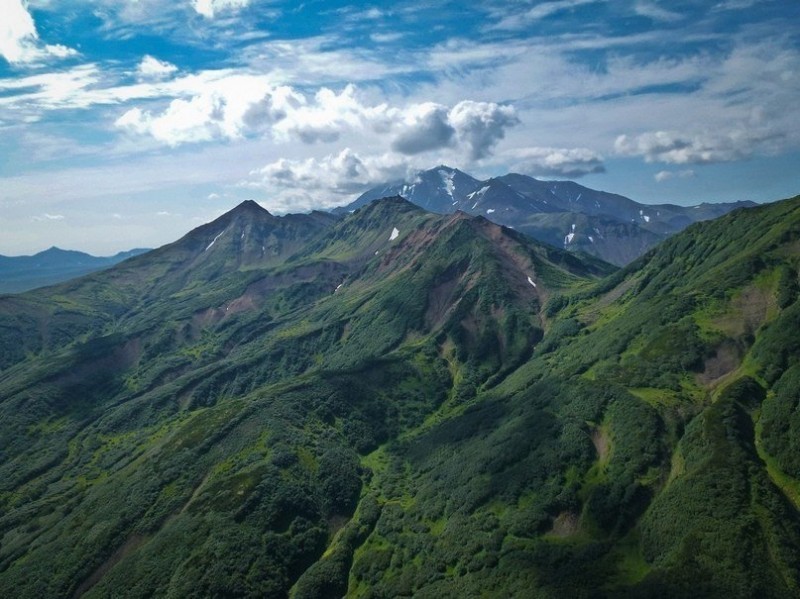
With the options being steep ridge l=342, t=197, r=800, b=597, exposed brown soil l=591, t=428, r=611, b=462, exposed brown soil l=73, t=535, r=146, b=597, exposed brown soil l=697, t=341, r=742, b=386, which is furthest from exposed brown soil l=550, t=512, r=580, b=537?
exposed brown soil l=73, t=535, r=146, b=597

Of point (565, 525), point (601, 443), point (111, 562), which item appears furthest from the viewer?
point (601, 443)

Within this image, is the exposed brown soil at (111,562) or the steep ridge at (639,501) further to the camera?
the exposed brown soil at (111,562)

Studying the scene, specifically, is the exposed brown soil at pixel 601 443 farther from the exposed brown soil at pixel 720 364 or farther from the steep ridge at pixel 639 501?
the exposed brown soil at pixel 720 364

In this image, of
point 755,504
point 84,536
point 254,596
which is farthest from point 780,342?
point 84,536

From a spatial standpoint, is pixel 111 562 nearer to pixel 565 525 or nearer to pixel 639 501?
pixel 565 525

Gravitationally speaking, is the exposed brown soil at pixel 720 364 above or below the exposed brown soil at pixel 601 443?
above

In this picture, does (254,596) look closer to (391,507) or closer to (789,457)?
(391,507)

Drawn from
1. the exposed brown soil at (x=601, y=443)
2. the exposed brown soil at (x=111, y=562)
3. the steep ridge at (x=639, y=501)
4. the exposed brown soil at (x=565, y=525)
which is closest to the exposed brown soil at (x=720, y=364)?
the steep ridge at (x=639, y=501)

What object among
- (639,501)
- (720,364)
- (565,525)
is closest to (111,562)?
(565,525)

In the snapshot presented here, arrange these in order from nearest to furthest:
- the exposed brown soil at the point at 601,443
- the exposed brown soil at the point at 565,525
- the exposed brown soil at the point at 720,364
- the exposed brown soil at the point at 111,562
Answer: the exposed brown soil at the point at 565,525 → the exposed brown soil at the point at 111,562 → the exposed brown soil at the point at 601,443 → the exposed brown soil at the point at 720,364

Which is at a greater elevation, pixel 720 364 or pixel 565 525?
pixel 720 364

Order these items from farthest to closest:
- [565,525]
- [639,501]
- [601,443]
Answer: [601,443], [565,525], [639,501]

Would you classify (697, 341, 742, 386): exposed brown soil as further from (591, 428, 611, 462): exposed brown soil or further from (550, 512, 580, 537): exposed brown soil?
(550, 512, 580, 537): exposed brown soil

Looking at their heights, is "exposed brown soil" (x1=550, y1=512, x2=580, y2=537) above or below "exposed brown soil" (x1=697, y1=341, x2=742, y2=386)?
below
